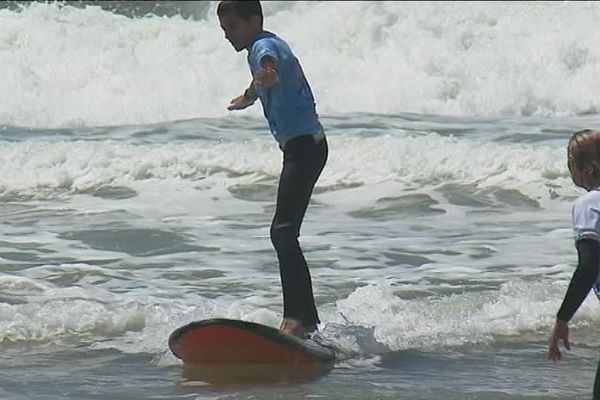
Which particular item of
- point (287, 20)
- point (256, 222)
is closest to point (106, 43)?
point (287, 20)

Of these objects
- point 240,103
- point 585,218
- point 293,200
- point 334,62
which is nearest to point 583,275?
point 585,218

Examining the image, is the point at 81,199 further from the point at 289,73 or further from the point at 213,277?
the point at 289,73

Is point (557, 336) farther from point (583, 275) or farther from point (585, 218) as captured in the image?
point (585, 218)

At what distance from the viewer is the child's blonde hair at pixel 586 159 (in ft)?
14.4

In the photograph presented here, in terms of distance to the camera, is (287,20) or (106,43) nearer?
(106,43)

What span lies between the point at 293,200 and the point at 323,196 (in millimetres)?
5743

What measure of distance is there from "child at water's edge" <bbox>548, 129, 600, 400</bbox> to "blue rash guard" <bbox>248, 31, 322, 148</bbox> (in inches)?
70.2

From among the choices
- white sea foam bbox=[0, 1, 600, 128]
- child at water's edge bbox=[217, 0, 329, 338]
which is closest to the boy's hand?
child at water's edge bbox=[217, 0, 329, 338]

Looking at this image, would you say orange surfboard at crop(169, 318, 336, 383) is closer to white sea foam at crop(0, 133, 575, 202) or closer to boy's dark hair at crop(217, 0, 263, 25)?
boy's dark hair at crop(217, 0, 263, 25)

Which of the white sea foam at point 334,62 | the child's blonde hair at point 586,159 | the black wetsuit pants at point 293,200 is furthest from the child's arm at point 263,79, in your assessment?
the white sea foam at point 334,62

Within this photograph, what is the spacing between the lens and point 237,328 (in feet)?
19.7

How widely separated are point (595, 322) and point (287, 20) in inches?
586

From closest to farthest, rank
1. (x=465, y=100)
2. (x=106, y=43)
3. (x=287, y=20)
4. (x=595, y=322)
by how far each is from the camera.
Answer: (x=595, y=322) < (x=465, y=100) < (x=106, y=43) < (x=287, y=20)

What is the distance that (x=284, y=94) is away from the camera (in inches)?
232
